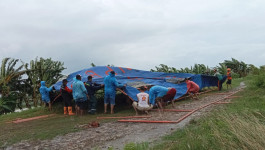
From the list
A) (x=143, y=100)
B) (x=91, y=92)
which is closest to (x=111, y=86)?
(x=91, y=92)

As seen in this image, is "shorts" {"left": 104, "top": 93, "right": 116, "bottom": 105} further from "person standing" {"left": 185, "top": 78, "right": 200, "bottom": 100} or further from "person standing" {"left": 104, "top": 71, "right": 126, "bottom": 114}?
"person standing" {"left": 185, "top": 78, "right": 200, "bottom": 100}

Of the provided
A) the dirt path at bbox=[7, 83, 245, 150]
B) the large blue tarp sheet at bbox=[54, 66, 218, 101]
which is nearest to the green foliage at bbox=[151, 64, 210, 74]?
the large blue tarp sheet at bbox=[54, 66, 218, 101]

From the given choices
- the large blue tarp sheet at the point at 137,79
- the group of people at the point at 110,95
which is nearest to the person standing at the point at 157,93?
the group of people at the point at 110,95

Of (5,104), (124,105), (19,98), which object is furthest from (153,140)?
(19,98)

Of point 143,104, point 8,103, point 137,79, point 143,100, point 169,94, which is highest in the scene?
point 137,79

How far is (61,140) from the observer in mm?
5703

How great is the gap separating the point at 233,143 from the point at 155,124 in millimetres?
3267

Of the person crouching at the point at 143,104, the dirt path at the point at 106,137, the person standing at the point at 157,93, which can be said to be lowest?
the dirt path at the point at 106,137

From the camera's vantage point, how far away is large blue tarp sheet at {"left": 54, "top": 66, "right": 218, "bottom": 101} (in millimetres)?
10466

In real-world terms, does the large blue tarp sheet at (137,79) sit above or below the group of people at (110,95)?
above

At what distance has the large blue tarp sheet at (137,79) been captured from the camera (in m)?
10.5

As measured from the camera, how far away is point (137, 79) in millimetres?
11781

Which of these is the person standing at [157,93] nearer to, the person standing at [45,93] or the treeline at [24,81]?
the person standing at [45,93]

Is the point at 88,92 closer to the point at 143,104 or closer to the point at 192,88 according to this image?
the point at 143,104
